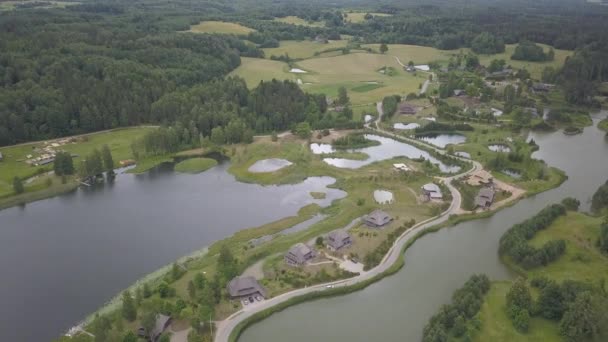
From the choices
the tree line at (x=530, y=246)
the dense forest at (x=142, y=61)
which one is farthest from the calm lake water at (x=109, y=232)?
the dense forest at (x=142, y=61)

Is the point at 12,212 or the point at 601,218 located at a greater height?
the point at 601,218

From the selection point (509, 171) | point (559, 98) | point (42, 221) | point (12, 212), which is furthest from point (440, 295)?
point (559, 98)

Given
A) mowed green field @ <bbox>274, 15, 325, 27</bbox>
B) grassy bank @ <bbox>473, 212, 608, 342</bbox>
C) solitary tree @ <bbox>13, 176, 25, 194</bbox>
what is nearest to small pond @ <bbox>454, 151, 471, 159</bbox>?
grassy bank @ <bbox>473, 212, 608, 342</bbox>

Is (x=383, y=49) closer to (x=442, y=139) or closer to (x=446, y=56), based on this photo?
(x=446, y=56)

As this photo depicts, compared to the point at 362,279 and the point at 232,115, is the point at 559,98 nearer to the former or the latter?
the point at 232,115

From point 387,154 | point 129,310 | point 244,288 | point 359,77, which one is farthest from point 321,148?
point 359,77

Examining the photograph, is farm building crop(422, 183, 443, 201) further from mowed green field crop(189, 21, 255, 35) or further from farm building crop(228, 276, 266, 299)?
mowed green field crop(189, 21, 255, 35)
